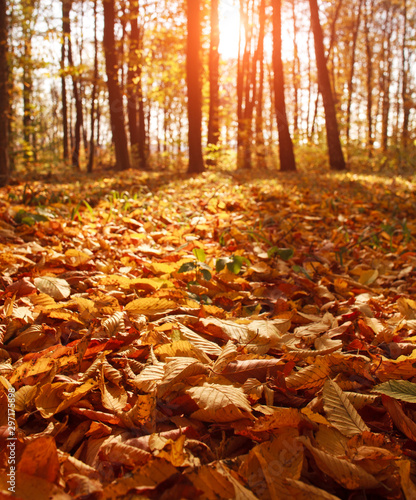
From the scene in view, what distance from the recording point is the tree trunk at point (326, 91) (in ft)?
32.7

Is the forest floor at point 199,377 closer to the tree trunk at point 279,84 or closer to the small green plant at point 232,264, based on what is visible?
the small green plant at point 232,264

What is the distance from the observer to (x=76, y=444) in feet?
3.37

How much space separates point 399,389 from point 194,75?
9198 millimetres

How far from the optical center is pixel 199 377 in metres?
1.25

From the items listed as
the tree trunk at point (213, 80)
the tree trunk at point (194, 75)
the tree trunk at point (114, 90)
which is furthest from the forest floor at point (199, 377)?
the tree trunk at point (213, 80)

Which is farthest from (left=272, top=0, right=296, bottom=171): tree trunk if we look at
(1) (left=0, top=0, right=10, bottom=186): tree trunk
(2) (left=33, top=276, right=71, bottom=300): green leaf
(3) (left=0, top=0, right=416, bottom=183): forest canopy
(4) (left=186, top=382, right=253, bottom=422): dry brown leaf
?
(4) (left=186, top=382, right=253, bottom=422): dry brown leaf

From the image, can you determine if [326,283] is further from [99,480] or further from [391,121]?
[391,121]

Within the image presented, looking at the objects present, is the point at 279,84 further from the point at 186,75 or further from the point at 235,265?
the point at 235,265

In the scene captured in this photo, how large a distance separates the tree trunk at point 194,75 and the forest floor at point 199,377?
7299mm

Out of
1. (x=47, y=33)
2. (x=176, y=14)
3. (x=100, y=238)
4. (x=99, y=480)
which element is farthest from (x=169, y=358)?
(x=176, y=14)

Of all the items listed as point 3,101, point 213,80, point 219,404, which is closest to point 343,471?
point 219,404

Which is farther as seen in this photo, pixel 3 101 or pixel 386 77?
pixel 386 77

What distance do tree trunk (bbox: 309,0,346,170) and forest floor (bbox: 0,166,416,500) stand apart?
8.47 metres

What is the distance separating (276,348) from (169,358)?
452 millimetres
